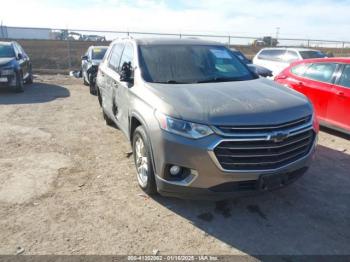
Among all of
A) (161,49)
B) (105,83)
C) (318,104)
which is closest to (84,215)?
(161,49)

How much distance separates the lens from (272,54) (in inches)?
555

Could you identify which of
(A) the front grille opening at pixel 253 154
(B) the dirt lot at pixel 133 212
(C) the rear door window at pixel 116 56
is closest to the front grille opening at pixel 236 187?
(A) the front grille opening at pixel 253 154

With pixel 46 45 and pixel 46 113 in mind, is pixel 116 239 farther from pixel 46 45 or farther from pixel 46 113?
pixel 46 45

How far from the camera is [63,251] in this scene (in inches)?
116

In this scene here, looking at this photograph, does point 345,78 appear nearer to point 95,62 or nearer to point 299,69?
point 299,69

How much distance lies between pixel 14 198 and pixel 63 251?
132 centimetres

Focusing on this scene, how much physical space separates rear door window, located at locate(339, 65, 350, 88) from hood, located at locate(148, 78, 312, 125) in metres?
2.63

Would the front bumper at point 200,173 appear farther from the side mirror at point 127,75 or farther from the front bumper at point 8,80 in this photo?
the front bumper at point 8,80

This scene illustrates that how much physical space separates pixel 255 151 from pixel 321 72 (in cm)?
437

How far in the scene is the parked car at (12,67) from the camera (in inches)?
408

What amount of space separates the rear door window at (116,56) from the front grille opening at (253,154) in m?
2.90

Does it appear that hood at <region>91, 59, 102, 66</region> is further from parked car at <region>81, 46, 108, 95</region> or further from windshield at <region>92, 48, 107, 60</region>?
windshield at <region>92, 48, 107, 60</region>

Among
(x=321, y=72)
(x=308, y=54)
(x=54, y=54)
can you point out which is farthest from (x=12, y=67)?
(x=54, y=54)

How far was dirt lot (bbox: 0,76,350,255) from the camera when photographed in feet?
10.0
